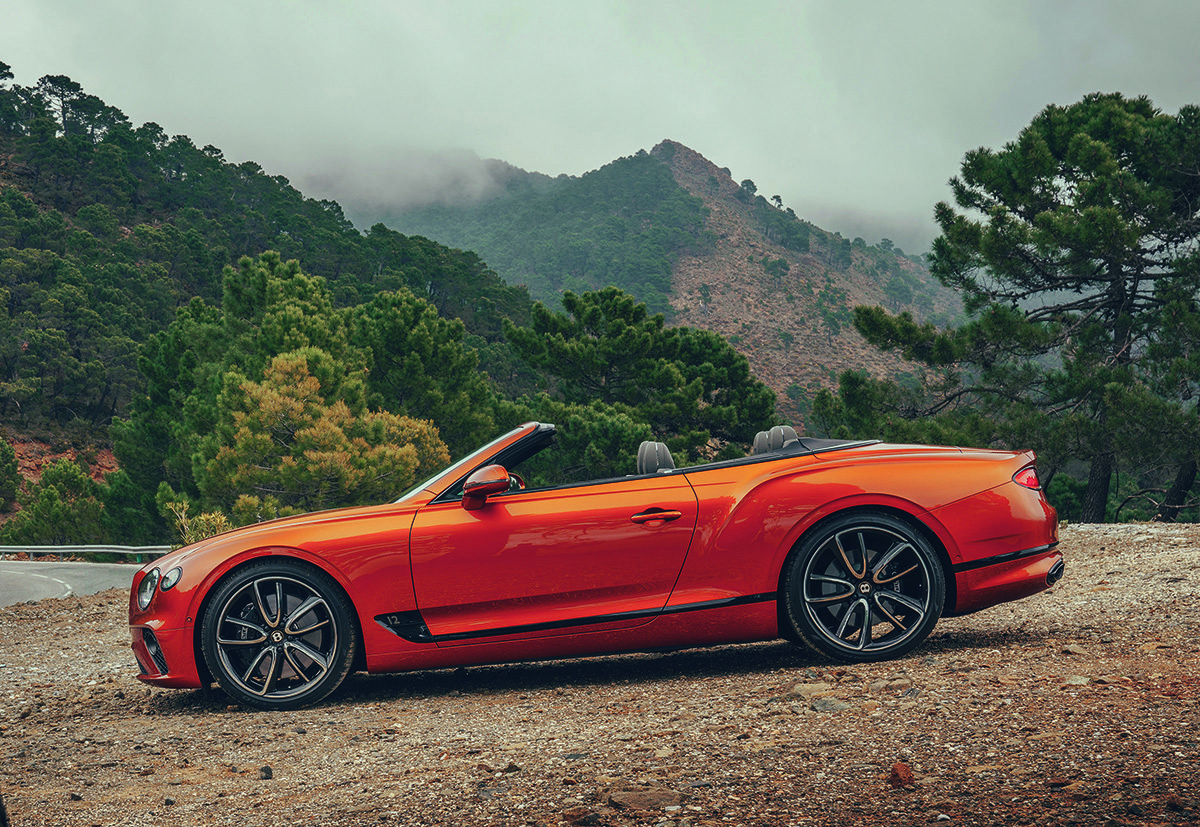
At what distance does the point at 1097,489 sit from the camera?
2016cm

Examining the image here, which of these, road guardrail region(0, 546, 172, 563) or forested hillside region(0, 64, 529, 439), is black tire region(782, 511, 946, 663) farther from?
forested hillside region(0, 64, 529, 439)

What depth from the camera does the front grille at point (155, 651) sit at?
4.43 metres

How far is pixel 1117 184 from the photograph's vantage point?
19.0 m

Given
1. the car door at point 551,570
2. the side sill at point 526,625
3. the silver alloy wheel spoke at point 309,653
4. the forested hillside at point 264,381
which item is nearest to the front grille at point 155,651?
the silver alloy wheel spoke at point 309,653

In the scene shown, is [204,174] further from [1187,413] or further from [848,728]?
[848,728]

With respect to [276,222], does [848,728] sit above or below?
below

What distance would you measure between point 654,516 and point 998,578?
5.80ft

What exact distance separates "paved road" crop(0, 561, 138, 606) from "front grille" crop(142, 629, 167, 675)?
43.2ft

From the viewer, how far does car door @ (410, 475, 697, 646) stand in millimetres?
4223

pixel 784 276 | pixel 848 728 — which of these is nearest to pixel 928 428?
pixel 848 728

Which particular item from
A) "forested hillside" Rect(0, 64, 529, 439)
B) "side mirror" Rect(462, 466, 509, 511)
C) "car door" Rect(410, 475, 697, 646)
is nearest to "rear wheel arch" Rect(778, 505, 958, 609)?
"car door" Rect(410, 475, 697, 646)

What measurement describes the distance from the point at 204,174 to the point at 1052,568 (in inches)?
3532

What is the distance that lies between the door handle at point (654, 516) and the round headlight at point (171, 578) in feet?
7.54

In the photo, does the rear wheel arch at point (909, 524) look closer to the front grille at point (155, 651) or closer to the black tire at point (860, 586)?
the black tire at point (860, 586)
